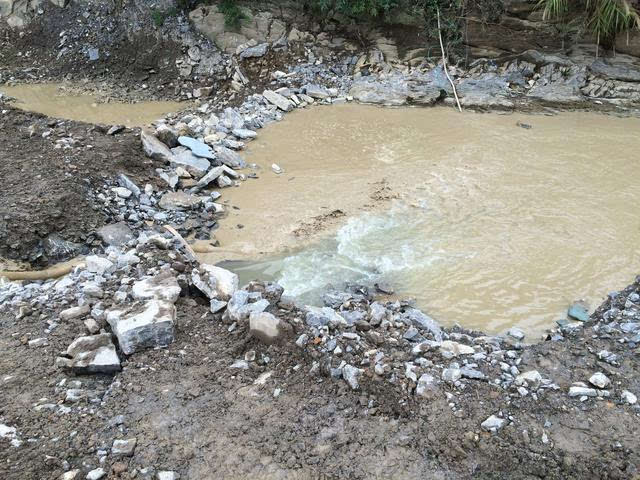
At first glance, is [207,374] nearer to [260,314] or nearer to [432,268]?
[260,314]

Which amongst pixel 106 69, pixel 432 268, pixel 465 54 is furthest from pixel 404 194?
pixel 106 69

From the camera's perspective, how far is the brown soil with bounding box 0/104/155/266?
17.2ft

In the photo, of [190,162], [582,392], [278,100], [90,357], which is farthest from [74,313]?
[278,100]

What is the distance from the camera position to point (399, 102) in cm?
963

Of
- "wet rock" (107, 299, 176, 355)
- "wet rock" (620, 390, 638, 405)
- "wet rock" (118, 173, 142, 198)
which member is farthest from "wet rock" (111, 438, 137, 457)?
"wet rock" (118, 173, 142, 198)

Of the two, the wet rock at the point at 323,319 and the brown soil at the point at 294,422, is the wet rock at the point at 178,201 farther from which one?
the wet rock at the point at 323,319

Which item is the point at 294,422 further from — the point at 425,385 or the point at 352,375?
the point at 425,385

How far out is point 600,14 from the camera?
9352 mm

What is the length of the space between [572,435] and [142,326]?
286 centimetres

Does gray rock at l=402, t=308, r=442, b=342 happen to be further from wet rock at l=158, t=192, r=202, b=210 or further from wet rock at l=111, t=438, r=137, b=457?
wet rock at l=158, t=192, r=202, b=210

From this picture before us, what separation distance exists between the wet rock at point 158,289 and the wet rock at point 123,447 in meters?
1.34

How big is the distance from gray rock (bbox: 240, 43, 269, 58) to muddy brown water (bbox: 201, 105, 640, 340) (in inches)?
98.2

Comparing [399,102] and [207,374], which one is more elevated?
[399,102]

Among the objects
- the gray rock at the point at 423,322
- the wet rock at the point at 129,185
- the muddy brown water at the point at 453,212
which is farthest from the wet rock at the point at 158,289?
the wet rock at the point at 129,185
